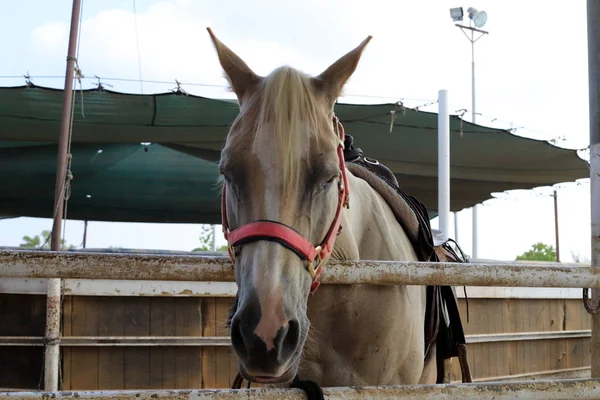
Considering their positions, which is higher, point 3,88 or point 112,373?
point 3,88

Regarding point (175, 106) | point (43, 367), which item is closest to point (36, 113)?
point (175, 106)

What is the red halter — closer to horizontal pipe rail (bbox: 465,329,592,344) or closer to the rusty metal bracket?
the rusty metal bracket

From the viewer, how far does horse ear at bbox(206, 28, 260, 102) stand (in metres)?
1.75

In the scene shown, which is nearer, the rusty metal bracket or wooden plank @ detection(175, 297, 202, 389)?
the rusty metal bracket

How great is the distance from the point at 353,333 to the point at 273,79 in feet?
2.80

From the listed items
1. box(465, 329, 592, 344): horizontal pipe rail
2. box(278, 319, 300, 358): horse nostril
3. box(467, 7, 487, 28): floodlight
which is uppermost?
box(467, 7, 487, 28): floodlight

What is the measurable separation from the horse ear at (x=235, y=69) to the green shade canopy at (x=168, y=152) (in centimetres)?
386

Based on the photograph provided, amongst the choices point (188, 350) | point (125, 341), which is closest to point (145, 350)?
point (125, 341)

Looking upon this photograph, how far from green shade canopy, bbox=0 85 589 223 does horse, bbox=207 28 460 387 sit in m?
3.99

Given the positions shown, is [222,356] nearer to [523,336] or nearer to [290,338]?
[523,336]

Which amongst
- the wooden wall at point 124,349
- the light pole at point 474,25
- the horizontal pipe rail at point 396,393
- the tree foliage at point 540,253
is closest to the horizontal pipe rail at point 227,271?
the horizontal pipe rail at point 396,393

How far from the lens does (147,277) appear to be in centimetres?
142

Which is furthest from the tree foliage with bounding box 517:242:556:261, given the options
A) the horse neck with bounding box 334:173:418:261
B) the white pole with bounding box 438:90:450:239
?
the horse neck with bounding box 334:173:418:261

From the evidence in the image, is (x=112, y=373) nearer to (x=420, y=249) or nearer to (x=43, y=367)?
(x=43, y=367)
